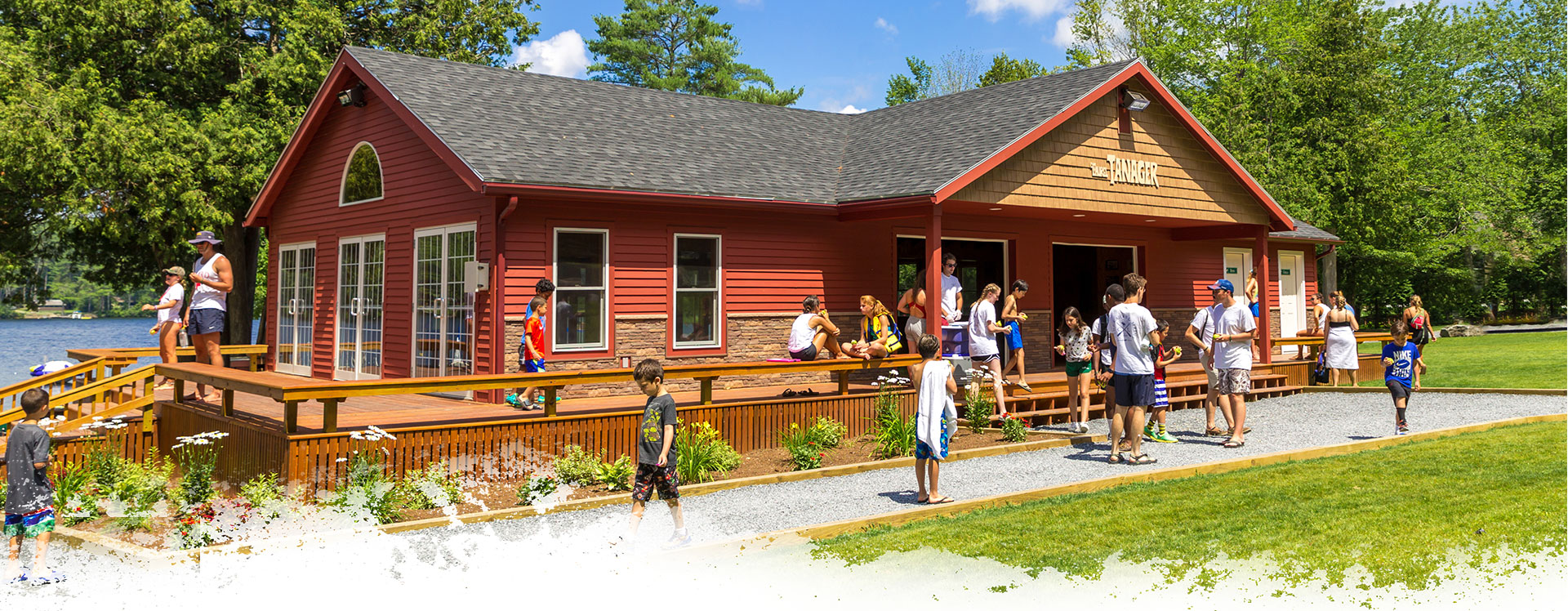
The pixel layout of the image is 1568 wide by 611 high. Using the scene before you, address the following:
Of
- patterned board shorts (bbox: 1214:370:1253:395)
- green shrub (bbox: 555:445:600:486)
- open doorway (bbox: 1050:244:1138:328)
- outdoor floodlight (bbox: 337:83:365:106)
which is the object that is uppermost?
outdoor floodlight (bbox: 337:83:365:106)

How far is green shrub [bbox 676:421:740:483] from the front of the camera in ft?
30.9

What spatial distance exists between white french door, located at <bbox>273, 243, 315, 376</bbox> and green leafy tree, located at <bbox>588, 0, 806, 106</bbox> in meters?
33.7

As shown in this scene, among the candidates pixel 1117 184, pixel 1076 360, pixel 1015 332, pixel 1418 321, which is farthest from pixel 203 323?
pixel 1418 321

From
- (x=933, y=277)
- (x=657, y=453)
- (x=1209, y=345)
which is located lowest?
(x=657, y=453)

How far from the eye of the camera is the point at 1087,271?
1900cm

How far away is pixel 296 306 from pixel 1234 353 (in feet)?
46.7

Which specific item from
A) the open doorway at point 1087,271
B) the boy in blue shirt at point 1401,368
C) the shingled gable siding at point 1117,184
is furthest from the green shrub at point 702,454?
the open doorway at point 1087,271

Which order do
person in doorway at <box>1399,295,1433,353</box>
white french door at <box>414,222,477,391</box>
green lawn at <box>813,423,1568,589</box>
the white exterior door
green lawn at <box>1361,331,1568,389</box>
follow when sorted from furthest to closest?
1. the white exterior door
2. green lawn at <box>1361,331,1568,389</box>
3. person in doorway at <box>1399,295,1433,353</box>
4. white french door at <box>414,222,477,391</box>
5. green lawn at <box>813,423,1568,589</box>

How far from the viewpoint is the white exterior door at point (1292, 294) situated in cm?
2417

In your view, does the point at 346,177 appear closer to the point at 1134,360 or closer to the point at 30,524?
the point at 30,524

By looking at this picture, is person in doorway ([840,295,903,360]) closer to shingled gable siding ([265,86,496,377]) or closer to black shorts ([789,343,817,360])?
black shorts ([789,343,817,360])

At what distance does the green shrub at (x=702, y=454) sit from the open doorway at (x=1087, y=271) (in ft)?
33.6

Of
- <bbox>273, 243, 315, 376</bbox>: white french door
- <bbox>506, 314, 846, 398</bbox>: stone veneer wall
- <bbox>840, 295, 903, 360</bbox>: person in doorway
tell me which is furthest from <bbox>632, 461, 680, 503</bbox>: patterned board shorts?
<bbox>273, 243, 315, 376</bbox>: white french door

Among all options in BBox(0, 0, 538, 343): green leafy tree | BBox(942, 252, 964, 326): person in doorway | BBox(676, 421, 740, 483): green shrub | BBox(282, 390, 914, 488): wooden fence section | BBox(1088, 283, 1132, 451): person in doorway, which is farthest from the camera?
BBox(0, 0, 538, 343): green leafy tree
